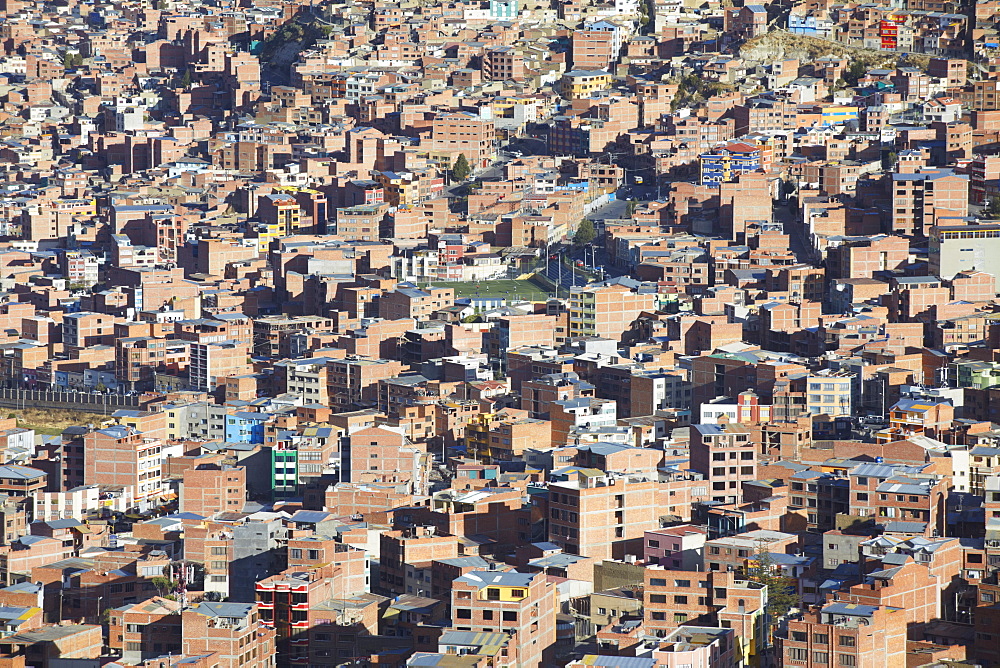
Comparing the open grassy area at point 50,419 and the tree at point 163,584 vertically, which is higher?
the tree at point 163,584

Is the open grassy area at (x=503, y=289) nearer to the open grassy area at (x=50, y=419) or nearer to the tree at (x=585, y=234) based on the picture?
the tree at (x=585, y=234)

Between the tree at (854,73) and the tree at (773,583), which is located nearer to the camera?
the tree at (773,583)

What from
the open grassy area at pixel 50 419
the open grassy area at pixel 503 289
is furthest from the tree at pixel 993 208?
the open grassy area at pixel 50 419

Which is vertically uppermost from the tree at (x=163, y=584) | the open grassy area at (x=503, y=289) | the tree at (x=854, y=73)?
the tree at (x=854, y=73)

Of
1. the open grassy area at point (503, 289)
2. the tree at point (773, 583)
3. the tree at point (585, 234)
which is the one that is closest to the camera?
the tree at point (773, 583)

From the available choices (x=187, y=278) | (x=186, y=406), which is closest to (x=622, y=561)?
(x=186, y=406)

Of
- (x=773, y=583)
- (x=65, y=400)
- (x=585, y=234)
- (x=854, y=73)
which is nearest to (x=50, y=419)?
(x=65, y=400)

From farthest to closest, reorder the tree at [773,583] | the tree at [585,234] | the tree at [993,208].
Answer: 1. the tree at [585,234]
2. the tree at [993,208]
3. the tree at [773,583]

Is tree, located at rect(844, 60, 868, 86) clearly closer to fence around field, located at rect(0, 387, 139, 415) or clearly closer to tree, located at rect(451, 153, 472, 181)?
tree, located at rect(451, 153, 472, 181)
